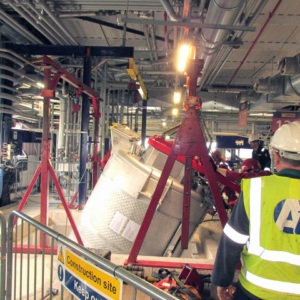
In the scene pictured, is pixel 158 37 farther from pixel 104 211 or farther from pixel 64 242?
pixel 64 242

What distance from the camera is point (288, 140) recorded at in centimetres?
165

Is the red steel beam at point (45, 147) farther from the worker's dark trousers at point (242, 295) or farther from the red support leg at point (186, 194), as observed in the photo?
the worker's dark trousers at point (242, 295)

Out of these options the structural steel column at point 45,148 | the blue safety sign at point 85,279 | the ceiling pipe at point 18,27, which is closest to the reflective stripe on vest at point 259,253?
A: the blue safety sign at point 85,279

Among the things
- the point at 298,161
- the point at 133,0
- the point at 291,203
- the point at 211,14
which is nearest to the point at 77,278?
the point at 291,203

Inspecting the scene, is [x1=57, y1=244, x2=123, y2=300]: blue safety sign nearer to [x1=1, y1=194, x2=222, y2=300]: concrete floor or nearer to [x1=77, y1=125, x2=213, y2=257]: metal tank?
[x1=1, y1=194, x2=222, y2=300]: concrete floor

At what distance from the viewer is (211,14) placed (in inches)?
120

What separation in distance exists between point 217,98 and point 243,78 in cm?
113

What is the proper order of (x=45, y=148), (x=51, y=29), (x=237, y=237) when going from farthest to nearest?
(x=51, y=29) < (x=45, y=148) < (x=237, y=237)

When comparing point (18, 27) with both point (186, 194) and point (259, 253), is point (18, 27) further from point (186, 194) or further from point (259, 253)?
point (259, 253)

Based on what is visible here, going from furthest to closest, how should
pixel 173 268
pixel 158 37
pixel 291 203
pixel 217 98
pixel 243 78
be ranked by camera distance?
pixel 217 98 → pixel 243 78 → pixel 158 37 → pixel 173 268 → pixel 291 203

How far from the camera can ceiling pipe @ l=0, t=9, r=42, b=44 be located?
195 inches

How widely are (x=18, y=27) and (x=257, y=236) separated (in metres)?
Answer: 6.26

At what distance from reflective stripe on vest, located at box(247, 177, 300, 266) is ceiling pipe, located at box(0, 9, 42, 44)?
562cm

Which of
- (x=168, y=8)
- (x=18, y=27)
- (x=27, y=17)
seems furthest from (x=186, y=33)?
(x=18, y=27)
